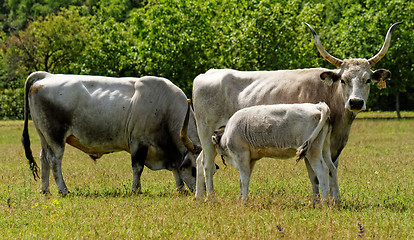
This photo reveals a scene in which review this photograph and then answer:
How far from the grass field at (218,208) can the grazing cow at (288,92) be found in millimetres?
766

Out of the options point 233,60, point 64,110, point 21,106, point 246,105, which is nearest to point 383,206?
point 246,105

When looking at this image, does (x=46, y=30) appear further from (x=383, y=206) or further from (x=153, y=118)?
(x=383, y=206)

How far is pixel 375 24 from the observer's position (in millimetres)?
36469

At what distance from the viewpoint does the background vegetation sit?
102 feet

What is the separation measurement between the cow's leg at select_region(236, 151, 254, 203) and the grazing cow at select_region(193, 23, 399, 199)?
832mm

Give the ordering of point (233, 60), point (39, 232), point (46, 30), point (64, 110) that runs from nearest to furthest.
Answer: point (39, 232)
point (64, 110)
point (233, 60)
point (46, 30)

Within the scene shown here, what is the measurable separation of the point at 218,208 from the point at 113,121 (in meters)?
3.62

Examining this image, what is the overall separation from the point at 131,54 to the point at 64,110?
23.3m

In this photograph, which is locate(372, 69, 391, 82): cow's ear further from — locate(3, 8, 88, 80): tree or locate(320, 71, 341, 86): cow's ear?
locate(3, 8, 88, 80): tree

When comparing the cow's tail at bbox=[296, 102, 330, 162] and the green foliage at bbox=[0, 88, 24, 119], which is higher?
the cow's tail at bbox=[296, 102, 330, 162]

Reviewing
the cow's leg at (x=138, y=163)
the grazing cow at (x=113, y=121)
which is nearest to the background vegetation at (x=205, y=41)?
the grazing cow at (x=113, y=121)

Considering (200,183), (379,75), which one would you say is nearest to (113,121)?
(200,183)

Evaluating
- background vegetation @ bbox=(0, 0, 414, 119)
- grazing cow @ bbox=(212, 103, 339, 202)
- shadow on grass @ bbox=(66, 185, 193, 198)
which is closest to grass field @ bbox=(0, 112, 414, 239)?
shadow on grass @ bbox=(66, 185, 193, 198)

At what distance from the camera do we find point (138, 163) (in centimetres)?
1068
